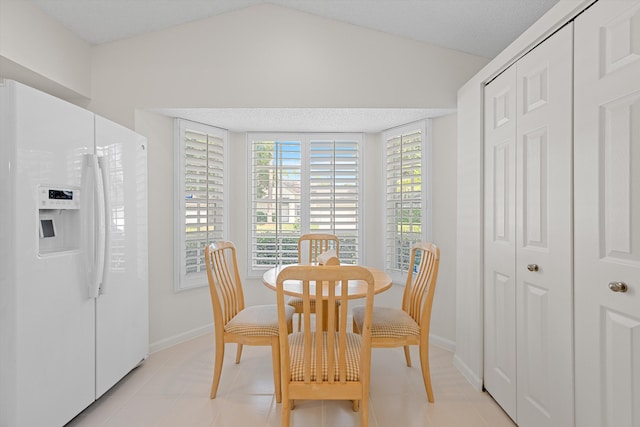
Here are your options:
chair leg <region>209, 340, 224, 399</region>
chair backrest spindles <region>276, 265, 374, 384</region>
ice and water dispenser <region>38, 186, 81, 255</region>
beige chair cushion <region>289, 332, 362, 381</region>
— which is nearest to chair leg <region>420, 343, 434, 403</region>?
beige chair cushion <region>289, 332, 362, 381</region>

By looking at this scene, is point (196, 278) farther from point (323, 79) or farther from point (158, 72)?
point (323, 79)

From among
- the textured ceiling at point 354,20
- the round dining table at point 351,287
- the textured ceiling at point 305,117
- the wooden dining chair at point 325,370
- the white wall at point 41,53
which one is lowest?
the wooden dining chair at point 325,370

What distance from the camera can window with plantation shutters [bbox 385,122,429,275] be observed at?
329cm

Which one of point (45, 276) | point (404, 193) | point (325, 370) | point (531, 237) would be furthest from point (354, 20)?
point (45, 276)

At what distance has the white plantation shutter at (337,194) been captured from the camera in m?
3.78

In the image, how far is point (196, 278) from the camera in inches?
131

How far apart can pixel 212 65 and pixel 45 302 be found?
217cm

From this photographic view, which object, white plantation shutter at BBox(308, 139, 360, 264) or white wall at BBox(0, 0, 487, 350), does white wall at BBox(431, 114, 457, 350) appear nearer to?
white wall at BBox(0, 0, 487, 350)

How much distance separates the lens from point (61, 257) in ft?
5.90

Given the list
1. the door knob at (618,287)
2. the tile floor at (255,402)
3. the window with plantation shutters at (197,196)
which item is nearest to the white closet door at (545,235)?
the door knob at (618,287)

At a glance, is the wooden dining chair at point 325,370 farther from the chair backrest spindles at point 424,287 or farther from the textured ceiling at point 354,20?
the textured ceiling at point 354,20

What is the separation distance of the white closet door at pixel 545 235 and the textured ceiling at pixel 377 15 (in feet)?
2.34

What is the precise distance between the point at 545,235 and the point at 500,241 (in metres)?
0.43

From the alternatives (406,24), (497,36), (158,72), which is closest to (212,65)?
(158,72)
